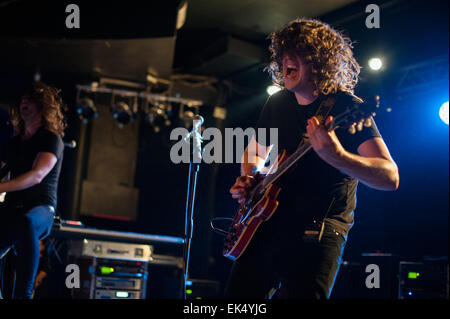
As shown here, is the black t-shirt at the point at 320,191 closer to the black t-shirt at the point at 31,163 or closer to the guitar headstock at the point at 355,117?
the guitar headstock at the point at 355,117

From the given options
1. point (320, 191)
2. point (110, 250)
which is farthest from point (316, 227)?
point (110, 250)

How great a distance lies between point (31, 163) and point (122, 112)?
4481 millimetres

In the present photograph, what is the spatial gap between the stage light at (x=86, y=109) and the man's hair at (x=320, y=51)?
19.3 ft

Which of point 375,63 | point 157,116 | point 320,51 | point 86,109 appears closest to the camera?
point 320,51

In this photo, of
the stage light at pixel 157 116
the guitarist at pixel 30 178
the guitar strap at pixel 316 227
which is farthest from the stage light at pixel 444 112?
the guitar strap at pixel 316 227

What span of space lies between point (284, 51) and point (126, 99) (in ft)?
23.1

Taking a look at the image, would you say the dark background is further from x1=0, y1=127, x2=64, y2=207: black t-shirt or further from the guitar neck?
the guitar neck

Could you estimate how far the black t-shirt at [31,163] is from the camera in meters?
3.97

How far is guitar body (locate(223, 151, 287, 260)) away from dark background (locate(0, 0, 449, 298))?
428cm

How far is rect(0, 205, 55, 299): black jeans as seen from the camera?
12.3ft

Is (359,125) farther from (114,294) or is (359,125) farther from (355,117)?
(114,294)

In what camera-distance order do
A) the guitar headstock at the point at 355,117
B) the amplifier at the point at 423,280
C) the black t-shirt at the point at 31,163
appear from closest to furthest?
the guitar headstock at the point at 355,117, the black t-shirt at the point at 31,163, the amplifier at the point at 423,280

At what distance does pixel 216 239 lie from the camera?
9.28 meters

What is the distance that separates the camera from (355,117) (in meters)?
2.09
